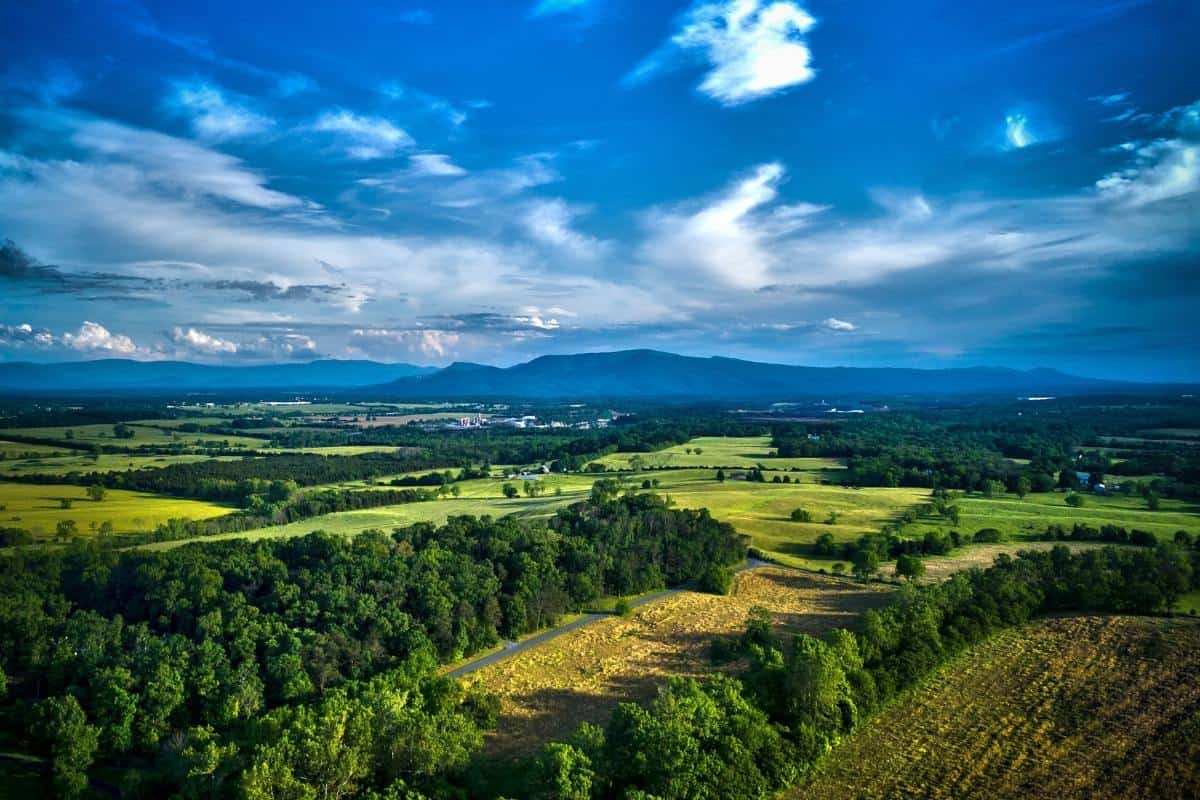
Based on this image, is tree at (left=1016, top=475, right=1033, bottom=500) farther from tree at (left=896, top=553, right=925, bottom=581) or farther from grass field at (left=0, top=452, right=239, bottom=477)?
grass field at (left=0, top=452, right=239, bottom=477)

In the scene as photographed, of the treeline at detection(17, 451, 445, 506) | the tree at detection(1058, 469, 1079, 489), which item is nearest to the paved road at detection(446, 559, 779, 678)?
the treeline at detection(17, 451, 445, 506)

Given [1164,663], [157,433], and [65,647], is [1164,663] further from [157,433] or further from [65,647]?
[157,433]

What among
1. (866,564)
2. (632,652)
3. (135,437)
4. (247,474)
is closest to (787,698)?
(632,652)

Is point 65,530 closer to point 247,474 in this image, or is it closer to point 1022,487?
point 247,474

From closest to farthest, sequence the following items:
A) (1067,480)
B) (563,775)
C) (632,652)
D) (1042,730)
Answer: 1. (563,775)
2. (1042,730)
3. (632,652)
4. (1067,480)

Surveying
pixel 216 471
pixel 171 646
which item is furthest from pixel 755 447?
pixel 171 646

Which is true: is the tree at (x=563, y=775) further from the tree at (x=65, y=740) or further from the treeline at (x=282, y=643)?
the tree at (x=65, y=740)
